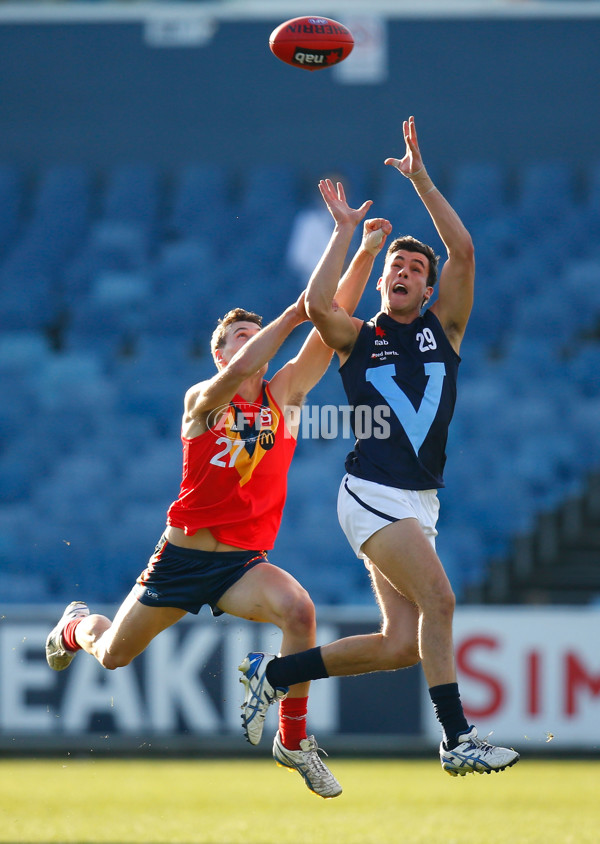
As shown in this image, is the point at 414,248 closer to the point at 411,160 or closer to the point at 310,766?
the point at 411,160

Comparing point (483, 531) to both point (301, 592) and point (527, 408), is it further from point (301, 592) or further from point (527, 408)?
point (301, 592)

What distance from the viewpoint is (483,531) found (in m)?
12.9

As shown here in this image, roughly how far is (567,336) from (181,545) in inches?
370

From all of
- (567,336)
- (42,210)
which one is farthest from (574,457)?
(42,210)

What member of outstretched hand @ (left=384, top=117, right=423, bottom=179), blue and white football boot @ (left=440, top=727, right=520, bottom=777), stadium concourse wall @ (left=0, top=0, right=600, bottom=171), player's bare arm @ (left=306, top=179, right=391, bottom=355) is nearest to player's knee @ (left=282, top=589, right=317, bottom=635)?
blue and white football boot @ (left=440, top=727, right=520, bottom=777)

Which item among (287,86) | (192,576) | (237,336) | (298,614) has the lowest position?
(298,614)

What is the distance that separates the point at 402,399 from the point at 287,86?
10799 mm

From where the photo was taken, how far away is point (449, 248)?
594 centimetres

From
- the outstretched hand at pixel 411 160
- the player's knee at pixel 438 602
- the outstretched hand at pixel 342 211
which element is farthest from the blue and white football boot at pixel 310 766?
the outstretched hand at pixel 411 160

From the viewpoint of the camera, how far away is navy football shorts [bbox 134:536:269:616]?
20.1 ft

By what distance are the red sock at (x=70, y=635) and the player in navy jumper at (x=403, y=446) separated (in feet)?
5.37

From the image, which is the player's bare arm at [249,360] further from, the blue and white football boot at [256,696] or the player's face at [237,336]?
the blue and white football boot at [256,696]

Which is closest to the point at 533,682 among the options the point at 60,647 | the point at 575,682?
the point at 575,682

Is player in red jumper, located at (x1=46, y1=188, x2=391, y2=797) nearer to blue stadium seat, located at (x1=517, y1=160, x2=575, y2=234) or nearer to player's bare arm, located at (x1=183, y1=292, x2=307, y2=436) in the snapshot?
player's bare arm, located at (x1=183, y1=292, x2=307, y2=436)
